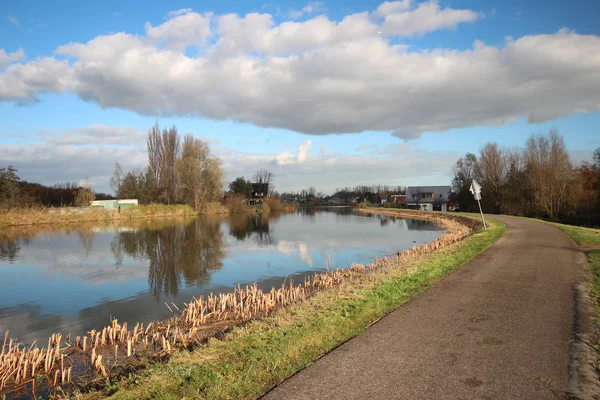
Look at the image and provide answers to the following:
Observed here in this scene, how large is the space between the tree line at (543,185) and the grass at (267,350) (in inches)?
1487

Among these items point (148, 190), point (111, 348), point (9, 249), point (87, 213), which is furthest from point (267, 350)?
point (148, 190)

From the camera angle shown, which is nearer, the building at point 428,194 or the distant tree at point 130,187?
the distant tree at point 130,187

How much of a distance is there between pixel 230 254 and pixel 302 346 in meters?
14.7

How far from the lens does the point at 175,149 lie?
63938 mm

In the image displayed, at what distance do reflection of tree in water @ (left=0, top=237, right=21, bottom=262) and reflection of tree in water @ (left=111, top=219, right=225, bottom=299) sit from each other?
4.57 m

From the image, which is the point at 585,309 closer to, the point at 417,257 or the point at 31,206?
the point at 417,257

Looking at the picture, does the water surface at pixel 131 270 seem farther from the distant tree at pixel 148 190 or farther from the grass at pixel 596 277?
the distant tree at pixel 148 190

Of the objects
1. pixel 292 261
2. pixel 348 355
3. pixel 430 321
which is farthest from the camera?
pixel 292 261

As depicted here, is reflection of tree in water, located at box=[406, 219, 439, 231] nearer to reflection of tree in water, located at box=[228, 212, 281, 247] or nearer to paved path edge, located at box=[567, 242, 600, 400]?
reflection of tree in water, located at box=[228, 212, 281, 247]

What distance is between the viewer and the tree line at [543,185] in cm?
3959

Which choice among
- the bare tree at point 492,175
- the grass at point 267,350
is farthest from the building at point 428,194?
the grass at point 267,350

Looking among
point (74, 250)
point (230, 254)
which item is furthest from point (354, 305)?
point (74, 250)

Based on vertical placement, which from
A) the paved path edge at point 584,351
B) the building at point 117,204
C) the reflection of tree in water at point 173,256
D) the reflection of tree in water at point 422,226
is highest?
the building at point 117,204

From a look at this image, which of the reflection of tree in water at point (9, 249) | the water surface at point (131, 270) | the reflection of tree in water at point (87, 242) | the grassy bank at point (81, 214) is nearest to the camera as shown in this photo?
the water surface at point (131, 270)
